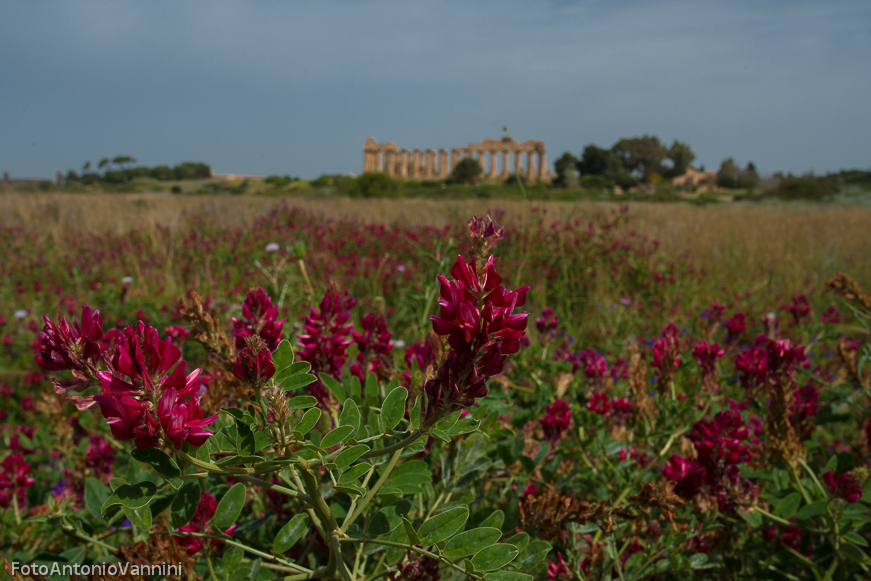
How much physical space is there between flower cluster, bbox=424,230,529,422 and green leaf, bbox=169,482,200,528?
2.05 feet

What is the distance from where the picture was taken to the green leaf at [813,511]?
1184 mm

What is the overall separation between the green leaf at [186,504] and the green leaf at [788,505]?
1267 mm

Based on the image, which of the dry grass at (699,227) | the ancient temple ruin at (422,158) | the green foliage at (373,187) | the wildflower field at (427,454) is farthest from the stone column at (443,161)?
the wildflower field at (427,454)

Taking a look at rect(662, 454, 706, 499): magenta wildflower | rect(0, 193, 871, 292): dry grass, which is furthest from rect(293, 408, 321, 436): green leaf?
rect(0, 193, 871, 292): dry grass

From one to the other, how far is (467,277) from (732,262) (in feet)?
21.5

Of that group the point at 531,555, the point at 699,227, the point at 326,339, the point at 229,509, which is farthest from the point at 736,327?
the point at 699,227

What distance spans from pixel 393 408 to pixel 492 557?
24cm

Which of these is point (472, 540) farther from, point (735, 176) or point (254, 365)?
point (735, 176)

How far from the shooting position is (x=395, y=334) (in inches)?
158

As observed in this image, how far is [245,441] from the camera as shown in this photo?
2.25 ft

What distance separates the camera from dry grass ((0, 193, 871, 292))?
19.2 feet

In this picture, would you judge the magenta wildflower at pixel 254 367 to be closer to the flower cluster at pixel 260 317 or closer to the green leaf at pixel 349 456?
the green leaf at pixel 349 456

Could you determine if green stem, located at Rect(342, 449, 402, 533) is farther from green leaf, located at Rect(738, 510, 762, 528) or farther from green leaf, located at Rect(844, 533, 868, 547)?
green leaf, located at Rect(844, 533, 868, 547)

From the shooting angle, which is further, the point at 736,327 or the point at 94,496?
the point at 736,327
